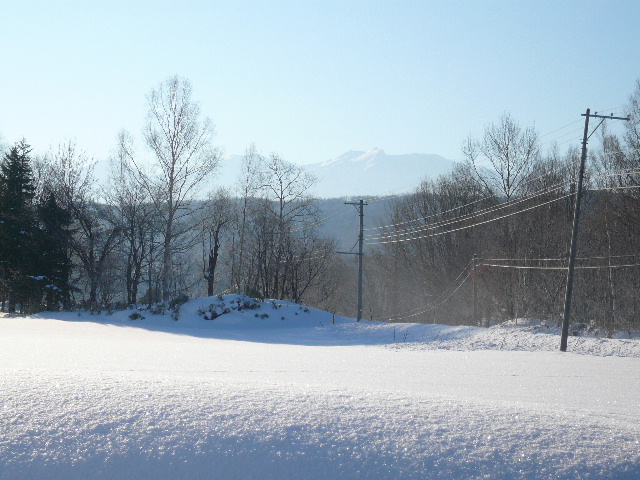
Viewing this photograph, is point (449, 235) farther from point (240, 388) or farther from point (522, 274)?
point (240, 388)

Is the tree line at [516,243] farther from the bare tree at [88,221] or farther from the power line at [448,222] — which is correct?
the bare tree at [88,221]

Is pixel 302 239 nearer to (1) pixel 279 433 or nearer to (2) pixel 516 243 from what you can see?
(2) pixel 516 243

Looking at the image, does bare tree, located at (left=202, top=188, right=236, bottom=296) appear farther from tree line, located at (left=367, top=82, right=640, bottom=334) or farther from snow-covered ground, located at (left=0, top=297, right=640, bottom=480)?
snow-covered ground, located at (left=0, top=297, right=640, bottom=480)

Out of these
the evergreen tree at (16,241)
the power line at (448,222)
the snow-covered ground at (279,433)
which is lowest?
the snow-covered ground at (279,433)

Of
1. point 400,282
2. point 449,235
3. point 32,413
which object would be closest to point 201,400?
point 32,413

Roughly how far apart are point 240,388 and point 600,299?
37.9 meters

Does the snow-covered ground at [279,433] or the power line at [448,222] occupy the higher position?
the power line at [448,222]

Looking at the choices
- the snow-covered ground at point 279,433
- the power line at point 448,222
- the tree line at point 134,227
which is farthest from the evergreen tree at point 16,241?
the snow-covered ground at point 279,433

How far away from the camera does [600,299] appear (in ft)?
125

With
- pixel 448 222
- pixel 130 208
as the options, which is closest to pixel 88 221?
pixel 130 208

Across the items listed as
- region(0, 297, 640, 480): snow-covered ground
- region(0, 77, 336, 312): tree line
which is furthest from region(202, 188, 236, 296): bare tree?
region(0, 297, 640, 480): snow-covered ground

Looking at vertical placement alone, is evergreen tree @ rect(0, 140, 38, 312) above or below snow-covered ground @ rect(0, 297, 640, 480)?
above

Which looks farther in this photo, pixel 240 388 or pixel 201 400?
pixel 240 388

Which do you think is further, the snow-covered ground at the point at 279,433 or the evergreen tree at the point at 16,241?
the evergreen tree at the point at 16,241
